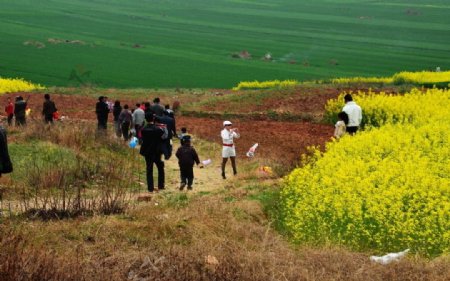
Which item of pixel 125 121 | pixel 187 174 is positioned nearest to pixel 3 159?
pixel 187 174

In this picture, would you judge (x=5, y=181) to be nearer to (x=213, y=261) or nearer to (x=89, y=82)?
(x=213, y=261)

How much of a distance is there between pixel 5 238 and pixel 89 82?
143ft

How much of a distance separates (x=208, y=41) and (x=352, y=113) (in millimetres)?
61203

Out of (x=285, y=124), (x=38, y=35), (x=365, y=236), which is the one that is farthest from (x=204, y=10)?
(x=365, y=236)

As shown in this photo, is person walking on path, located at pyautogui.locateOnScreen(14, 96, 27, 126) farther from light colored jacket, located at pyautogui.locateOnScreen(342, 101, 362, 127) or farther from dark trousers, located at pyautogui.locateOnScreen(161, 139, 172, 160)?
light colored jacket, located at pyautogui.locateOnScreen(342, 101, 362, 127)

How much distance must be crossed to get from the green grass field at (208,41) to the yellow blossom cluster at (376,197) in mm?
36258

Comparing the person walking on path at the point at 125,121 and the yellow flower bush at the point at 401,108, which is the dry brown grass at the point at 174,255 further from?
the yellow flower bush at the point at 401,108

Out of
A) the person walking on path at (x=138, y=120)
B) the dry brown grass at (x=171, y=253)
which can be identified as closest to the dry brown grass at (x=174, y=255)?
the dry brown grass at (x=171, y=253)

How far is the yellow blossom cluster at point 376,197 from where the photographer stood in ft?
33.8

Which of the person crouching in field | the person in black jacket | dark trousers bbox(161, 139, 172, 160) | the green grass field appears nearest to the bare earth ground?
the person in black jacket

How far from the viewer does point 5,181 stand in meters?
13.8

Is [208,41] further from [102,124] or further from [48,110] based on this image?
[102,124]

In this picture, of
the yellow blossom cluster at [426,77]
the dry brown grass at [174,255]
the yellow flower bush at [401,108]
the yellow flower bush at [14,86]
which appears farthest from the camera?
the yellow blossom cluster at [426,77]

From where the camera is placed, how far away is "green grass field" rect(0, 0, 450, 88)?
184ft
